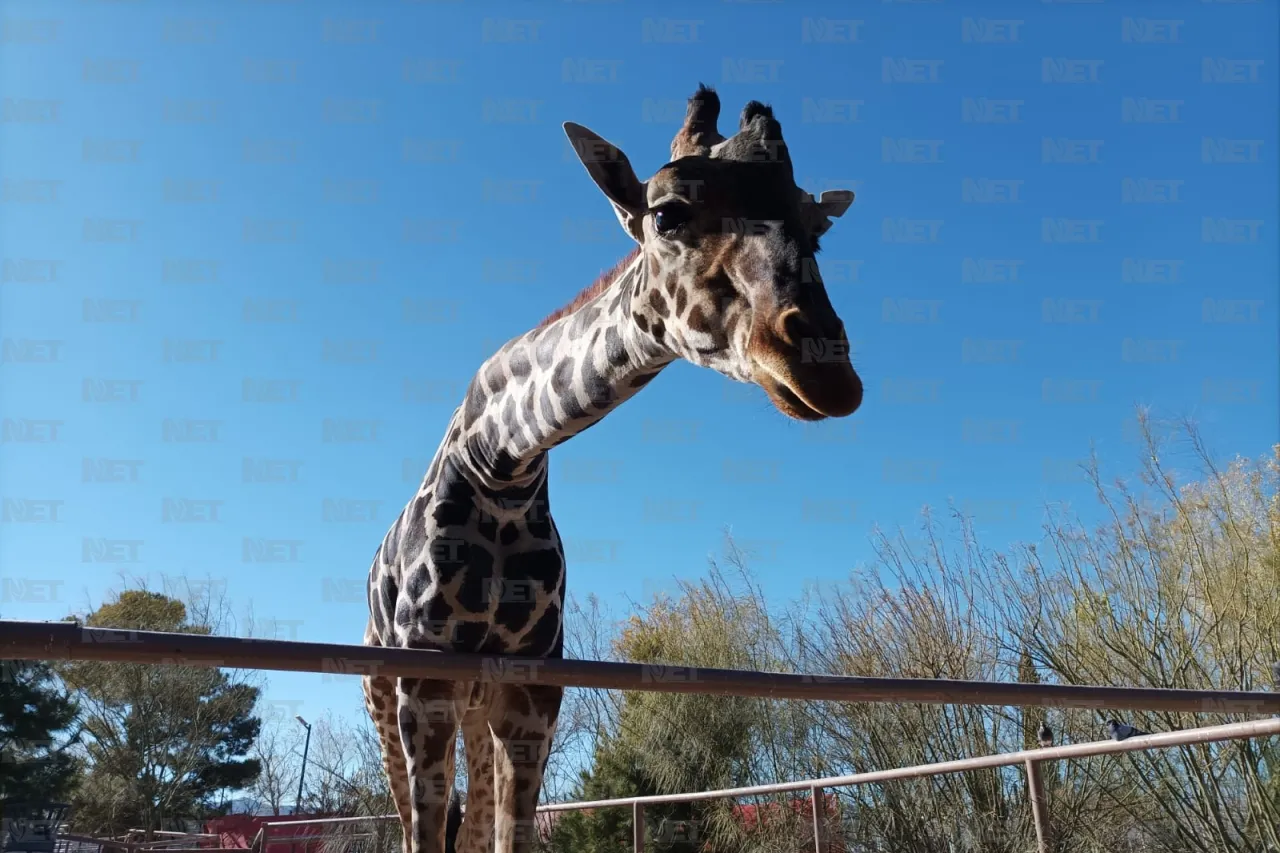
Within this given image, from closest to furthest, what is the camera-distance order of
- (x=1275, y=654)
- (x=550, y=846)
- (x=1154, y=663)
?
(x=1275, y=654) → (x=1154, y=663) → (x=550, y=846)

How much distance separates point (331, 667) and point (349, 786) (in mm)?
9783

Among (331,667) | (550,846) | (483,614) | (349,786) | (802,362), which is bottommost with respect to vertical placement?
(550,846)

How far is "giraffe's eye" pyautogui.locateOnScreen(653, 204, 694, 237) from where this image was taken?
5.98ft

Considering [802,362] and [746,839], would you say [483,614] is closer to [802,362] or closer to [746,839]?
[802,362]

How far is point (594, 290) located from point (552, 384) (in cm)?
40

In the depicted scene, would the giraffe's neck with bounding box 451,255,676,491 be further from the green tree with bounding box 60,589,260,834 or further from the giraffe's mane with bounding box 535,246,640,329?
the green tree with bounding box 60,589,260,834

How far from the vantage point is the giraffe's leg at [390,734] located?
3.11 m

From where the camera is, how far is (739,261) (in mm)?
1685

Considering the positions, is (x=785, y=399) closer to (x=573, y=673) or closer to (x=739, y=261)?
(x=739, y=261)

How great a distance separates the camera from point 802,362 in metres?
1.44

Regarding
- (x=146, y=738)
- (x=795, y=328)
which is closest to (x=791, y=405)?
(x=795, y=328)

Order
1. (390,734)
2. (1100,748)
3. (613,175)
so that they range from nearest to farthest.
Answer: (613,175), (1100,748), (390,734)

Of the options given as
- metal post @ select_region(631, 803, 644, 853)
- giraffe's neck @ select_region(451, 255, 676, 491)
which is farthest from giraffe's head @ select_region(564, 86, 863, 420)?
metal post @ select_region(631, 803, 644, 853)

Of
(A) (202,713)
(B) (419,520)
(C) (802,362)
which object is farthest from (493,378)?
(A) (202,713)
